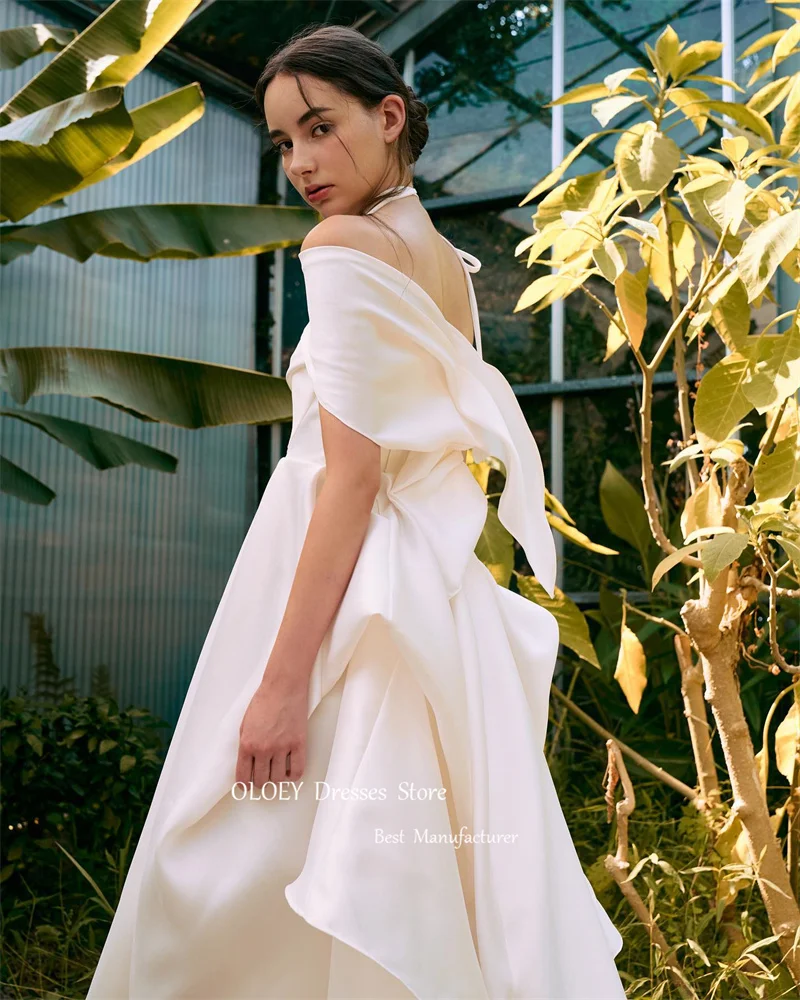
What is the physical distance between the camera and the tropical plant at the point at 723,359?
1.38 meters

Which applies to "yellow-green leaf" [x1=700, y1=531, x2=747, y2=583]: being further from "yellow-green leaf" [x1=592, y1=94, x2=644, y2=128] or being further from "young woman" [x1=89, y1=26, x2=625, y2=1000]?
"yellow-green leaf" [x1=592, y1=94, x2=644, y2=128]

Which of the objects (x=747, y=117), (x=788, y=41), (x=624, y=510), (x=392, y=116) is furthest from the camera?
(x=624, y=510)

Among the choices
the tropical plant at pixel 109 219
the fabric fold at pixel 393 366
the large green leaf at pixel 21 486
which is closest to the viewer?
the fabric fold at pixel 393 366

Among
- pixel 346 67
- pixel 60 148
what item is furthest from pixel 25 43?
pixel 346 67

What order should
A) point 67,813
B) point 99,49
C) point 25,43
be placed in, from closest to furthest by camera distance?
point 99,49, point 25,43, point 67,813

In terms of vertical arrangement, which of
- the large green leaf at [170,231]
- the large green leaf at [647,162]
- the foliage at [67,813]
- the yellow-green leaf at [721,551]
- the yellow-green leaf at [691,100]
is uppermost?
the large green leaf at [170,231]

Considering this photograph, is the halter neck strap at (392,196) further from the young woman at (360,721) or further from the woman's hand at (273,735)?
the woman's hand at (273,735)

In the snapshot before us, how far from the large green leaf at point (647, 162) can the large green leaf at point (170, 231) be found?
63.7 inches

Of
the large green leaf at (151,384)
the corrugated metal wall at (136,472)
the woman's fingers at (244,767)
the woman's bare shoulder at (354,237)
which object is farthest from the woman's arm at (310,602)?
the corrugated metal wall at (136,472)

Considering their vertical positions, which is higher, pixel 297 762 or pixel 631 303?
pixel 631 303

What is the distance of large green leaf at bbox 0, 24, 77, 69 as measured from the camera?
8.23 feet

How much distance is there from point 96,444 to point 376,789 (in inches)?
82.5

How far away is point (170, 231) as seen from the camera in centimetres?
278

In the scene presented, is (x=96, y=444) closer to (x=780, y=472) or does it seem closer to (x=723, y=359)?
(x=723, y=359)
